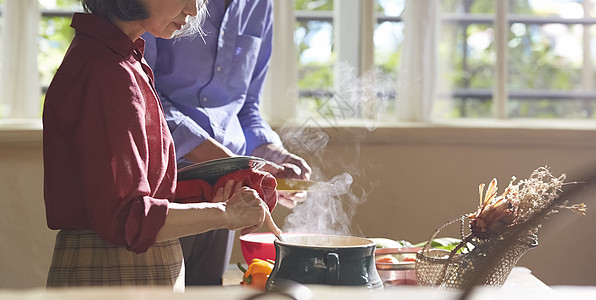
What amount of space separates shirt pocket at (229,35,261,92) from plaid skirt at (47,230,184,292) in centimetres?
87

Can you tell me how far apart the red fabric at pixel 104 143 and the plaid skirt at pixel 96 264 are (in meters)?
0.03

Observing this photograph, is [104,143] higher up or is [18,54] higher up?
[18,54]

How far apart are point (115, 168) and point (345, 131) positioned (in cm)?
212

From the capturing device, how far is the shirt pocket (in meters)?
1.99

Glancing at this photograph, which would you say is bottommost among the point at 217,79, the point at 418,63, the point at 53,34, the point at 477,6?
the point at 217,79

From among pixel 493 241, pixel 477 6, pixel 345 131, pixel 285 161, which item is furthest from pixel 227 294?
pixel 477 6

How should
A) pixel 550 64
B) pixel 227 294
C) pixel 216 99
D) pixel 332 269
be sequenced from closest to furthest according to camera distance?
1. pixel 227 294
2. pixel 332 269
3. pixel 216 99
4. pixel 550 64

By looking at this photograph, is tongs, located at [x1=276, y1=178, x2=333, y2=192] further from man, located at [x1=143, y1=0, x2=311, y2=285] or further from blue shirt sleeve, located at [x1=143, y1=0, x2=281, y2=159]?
blue shirt sleeve, located at [x1=143, y1=0, x2=281, y2=159]

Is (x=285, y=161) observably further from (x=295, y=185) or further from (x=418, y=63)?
(x=418, y=63)

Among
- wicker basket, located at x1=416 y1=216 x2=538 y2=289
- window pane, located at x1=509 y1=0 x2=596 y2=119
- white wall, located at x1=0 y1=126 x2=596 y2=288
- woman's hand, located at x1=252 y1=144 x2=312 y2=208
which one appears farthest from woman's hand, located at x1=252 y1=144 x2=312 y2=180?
window pane, located at x1=509 y1=0 x2=596 y2=119

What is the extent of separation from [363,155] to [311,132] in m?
0.26

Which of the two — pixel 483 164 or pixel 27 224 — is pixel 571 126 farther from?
pixel 27 224

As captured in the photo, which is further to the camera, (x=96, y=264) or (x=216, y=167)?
(x=216, y=167)

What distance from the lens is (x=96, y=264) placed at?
118cm
